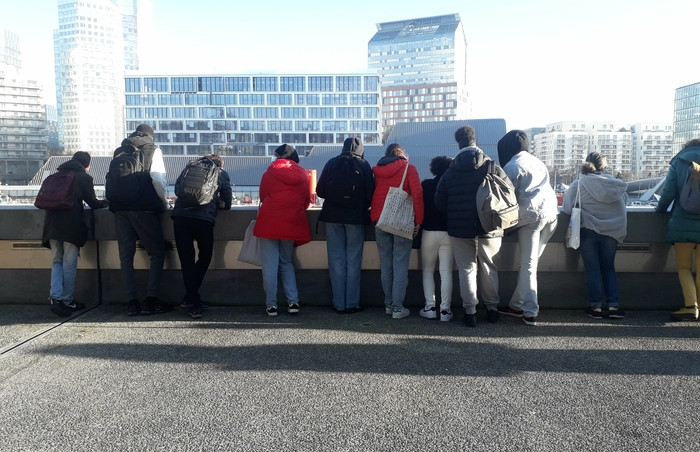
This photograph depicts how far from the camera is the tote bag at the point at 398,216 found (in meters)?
5.24

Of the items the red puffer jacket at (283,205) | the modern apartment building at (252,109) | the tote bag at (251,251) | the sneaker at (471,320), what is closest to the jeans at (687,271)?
the sneaker at (471,320)

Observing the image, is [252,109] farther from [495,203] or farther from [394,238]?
[495,203]

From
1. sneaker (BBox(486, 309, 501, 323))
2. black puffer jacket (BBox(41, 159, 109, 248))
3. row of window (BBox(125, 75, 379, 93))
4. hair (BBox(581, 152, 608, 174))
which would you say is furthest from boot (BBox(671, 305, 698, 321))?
row of window (BBox(125, 75, 379, 93))

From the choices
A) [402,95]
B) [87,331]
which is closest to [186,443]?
[87,331]

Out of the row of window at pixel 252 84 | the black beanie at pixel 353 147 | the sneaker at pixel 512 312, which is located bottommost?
the sneaker at pixel 512 312

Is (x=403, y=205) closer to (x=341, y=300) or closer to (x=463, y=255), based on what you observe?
(x=463, y=255)

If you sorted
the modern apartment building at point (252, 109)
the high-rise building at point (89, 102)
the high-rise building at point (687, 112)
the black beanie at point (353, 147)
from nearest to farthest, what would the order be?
the black beanie at point (353, 147) → the high-rise building at point (687, 112) → the modern apartment building at point (252, 109) → the high-rise building at point (89, 102)

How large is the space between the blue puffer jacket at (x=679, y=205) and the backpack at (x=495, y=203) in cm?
167

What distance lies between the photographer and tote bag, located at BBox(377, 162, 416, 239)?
17.2ft

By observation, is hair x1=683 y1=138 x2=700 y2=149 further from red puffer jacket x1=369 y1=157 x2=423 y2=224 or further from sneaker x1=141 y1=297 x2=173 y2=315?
sneaker x1=141 y1=297 x2=173 y2=315

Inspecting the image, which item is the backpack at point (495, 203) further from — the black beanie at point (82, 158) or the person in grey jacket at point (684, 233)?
the black beanie at point (82, 158)

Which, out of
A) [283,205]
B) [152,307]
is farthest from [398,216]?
[152,307]

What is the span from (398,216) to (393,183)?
1.29ft

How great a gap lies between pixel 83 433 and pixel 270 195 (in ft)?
10.0
